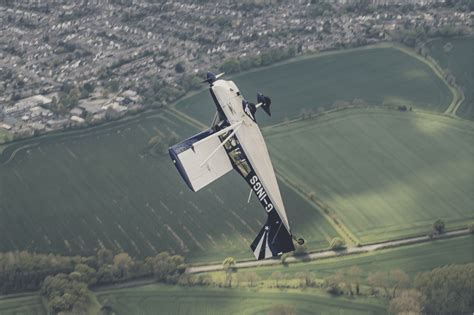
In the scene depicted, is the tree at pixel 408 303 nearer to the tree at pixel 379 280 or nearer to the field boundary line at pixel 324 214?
the tree at pixel 379 280

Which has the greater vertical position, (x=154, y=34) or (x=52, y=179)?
(x=154, y=34)

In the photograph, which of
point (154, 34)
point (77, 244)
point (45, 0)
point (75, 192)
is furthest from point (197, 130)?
point (45, 0)

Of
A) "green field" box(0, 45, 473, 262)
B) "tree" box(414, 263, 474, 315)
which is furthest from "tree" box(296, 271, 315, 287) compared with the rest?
"tree" box(414, 263, 474, 315)

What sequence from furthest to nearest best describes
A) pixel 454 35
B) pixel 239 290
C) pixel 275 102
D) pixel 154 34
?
pixel 154 34 → pixel 454 35 → pixel 275 102 → pixel 239 290

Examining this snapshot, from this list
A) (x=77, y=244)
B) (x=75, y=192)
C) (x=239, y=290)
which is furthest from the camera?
(x=75, y=192)

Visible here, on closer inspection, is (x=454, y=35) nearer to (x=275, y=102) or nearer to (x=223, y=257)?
(x=275, y=102)

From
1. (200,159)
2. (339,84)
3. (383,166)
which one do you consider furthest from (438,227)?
(339,84)

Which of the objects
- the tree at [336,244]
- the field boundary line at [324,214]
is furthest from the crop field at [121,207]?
the tree at [336,244]
